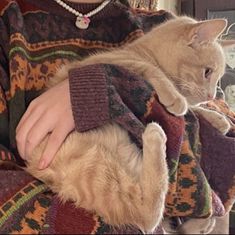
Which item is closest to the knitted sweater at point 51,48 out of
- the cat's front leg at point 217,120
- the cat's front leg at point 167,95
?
the cat's front leg at point 167,95

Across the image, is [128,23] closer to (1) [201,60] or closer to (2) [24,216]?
(1) [201,60]

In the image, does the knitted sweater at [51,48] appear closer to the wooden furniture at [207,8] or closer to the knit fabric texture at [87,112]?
the knit fabric texture at [87,112]

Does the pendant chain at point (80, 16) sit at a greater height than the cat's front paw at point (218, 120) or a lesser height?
greater

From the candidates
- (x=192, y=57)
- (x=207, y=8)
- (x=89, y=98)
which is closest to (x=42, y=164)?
(x=89, y=98)

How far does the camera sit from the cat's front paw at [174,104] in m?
0.82

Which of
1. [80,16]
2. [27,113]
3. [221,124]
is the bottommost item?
[221,124]

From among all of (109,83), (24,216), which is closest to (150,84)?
(109,83)

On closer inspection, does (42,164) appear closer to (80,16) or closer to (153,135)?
(153,135)

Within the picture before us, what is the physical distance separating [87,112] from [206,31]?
47 cm

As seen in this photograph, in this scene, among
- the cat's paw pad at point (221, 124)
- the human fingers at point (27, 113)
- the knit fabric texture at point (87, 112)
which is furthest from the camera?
the cat's paw pad at point (221, 124)

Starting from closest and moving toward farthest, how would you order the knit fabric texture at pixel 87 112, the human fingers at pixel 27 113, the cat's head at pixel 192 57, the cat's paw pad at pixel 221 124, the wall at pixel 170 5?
the knit fabric texture at pixel 87 112
the human fingers at pixel 27 113
the cat's paw pad at pixel 221 124
the cat's head at pixel 192 57
the wall at pixel 170 5

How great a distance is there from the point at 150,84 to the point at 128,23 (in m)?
0.26

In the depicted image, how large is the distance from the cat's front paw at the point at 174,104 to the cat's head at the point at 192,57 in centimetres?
20

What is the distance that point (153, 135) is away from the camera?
2.42 ft
